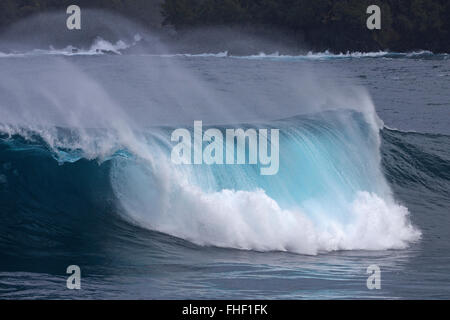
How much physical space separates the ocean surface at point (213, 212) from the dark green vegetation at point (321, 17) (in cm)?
4041

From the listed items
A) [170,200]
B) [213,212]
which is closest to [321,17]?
[170,200]

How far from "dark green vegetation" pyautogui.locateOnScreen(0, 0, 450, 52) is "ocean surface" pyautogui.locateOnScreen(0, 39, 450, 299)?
133 feet

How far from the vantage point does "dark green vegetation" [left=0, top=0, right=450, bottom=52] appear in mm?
57756

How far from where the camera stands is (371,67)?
4200 cm

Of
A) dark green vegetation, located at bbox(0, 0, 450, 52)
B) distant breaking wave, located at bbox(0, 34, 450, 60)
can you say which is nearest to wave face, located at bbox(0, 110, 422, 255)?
distant breaking wave, located at bbox(0, 34, 450, 60)

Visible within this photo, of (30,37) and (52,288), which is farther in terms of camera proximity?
(30,37)

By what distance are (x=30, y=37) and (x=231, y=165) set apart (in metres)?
52.8

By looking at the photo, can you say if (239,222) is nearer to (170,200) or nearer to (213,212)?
(213,212)

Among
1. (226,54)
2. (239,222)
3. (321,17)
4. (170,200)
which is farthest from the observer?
(321,17)

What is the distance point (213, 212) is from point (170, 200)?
0.58m

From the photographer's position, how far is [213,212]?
1133 cm

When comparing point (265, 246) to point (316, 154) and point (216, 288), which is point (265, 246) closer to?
point (216, 288)

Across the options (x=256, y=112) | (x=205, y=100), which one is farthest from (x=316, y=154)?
(x=205, y=100)

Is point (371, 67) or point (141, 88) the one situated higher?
point (371, 67)
